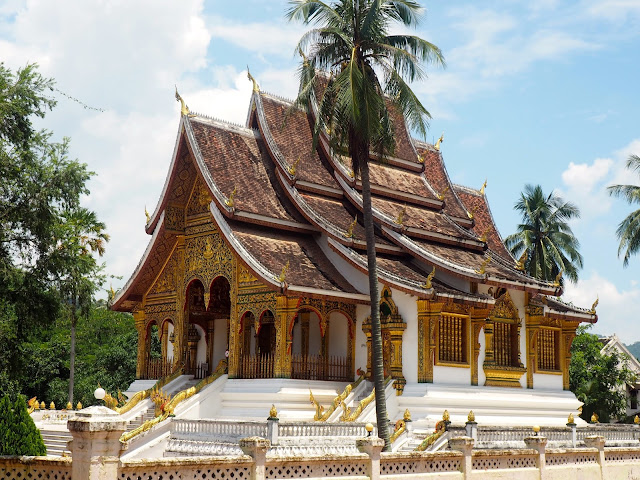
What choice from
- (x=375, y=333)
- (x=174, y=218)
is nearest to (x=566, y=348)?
(x=375, y=333)

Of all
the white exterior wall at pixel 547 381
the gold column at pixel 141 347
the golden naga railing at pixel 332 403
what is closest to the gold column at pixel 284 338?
the golden naga railing at pixel 332 403

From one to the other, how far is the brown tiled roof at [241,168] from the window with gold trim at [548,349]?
300 inches

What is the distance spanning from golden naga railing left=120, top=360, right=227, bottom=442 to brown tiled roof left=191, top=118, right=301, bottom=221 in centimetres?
391

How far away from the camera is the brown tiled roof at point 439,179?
84.8ft

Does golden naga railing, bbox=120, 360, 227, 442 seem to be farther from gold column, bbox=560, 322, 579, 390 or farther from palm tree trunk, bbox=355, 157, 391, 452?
gold column, bbox=560, 322, 579, 390

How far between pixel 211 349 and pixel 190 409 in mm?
4261

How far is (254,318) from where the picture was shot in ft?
66.6

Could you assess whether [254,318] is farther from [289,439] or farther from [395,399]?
[289,439]

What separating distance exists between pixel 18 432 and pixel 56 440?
17.0ft

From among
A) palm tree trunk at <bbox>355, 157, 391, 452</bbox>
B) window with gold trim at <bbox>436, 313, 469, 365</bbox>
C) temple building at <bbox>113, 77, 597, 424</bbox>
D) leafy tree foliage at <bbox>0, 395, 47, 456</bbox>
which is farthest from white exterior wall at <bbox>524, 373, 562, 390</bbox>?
leafy tree foliage at <bbox>0, 395, 47, 456</bbox>

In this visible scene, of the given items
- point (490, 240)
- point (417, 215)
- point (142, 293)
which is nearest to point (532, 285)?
point (417, 215)

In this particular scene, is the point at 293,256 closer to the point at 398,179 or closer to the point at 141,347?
the point at 398,179

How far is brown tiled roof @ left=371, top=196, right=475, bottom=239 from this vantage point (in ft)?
73.4

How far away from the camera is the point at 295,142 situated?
77.4 ft
